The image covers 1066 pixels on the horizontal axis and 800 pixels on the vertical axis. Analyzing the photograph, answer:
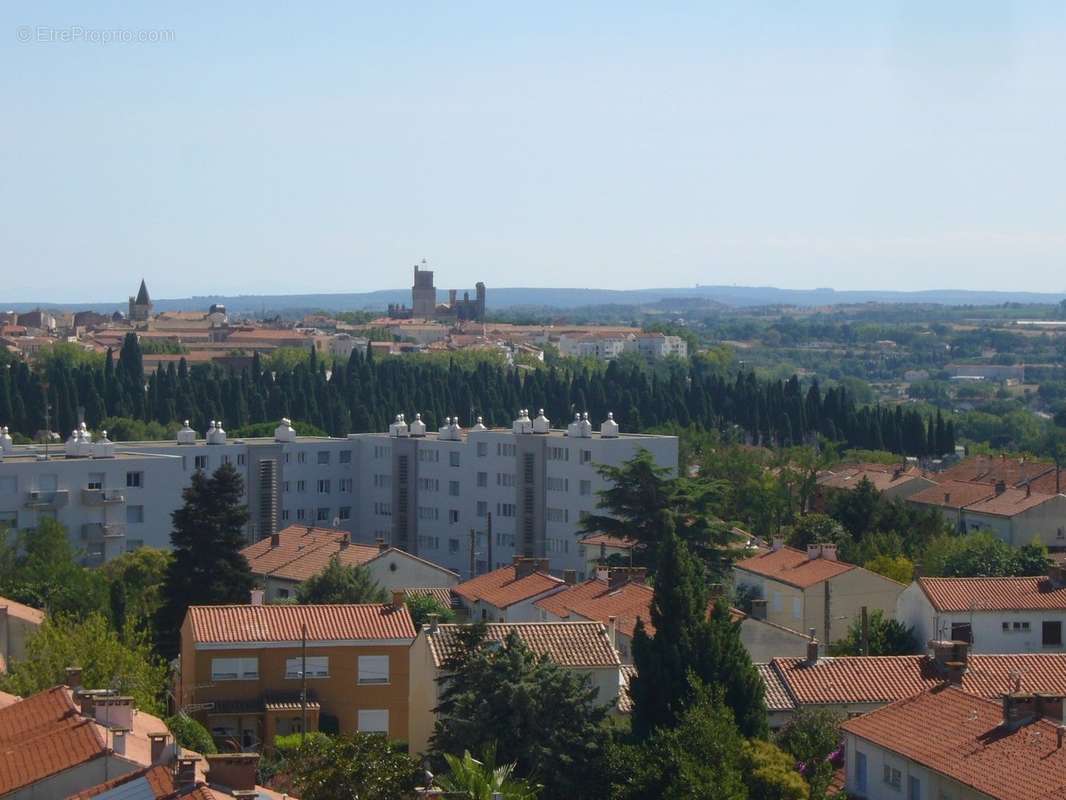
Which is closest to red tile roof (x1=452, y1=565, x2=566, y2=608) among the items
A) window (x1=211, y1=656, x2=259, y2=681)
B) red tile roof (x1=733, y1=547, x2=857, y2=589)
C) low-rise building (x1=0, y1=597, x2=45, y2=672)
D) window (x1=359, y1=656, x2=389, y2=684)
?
red tile roof (x1=733, y1=547, x2=857, y2=589)

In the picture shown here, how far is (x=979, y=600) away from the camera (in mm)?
37125

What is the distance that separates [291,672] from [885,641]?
476 inches

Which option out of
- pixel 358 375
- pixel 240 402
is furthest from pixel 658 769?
pixel 358 375

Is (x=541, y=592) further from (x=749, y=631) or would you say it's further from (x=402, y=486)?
(x=402, y=486)

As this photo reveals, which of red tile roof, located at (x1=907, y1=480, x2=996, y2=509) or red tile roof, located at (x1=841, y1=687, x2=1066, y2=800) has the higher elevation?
red tile roof, located at (x1=841, y1=687, x2=1066, y2=800)

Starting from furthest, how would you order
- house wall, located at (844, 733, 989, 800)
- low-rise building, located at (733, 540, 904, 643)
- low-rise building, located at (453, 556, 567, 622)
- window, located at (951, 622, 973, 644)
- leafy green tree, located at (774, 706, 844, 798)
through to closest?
low-rise building, located at (733, 540, 904, 643)
low-rise building, located at (453, 556, 567, 622)
window, located at (951, 622, 973, 644)
leafy green tree, located at (774, 706, 844, 798)
house wall, located at (844, 733, 989, 800)

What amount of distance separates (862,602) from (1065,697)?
1635cm

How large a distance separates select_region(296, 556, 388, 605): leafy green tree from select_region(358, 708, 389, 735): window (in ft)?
27.1

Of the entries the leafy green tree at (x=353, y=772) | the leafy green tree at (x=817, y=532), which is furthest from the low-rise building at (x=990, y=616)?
the leafy green tree at (x=353, y=772)

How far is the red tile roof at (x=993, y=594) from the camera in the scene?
36906 mm

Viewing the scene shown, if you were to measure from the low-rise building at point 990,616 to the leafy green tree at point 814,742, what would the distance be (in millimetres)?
9250

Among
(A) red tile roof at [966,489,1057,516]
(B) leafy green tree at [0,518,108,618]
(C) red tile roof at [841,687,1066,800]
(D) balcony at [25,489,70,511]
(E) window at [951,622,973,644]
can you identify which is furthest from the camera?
(A) red tile roof at [966,489,1057,516]

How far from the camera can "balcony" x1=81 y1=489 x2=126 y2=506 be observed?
63.1 meters

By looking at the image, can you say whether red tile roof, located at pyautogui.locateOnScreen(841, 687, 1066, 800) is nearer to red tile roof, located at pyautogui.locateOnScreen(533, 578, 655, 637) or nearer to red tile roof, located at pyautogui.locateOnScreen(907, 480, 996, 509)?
red tile roof, located at pyautogui.locateOnScreen(533, 578, 655, 637)
